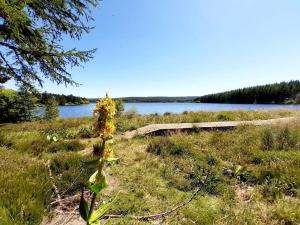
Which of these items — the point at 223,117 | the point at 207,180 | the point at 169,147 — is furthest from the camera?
the point at 223,117

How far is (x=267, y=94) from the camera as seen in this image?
Result: 10812cm

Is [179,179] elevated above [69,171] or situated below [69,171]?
below

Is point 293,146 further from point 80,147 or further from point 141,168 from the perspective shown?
point 80,147

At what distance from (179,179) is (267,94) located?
356 feet

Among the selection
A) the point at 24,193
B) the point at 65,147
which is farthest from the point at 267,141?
the point at 24,193

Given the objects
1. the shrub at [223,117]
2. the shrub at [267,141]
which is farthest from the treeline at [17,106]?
the shrub at [267,141]

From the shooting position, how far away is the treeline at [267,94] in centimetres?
10319

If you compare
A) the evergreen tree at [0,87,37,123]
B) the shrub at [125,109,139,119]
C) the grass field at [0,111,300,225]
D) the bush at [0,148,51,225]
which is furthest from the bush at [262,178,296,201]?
the evergreen tree at [0,87,37,123]

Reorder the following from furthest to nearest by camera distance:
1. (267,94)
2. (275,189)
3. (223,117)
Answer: (267,94) → (223,117) → (275,189)

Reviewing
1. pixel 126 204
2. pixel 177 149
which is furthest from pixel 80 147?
pixel 126 204

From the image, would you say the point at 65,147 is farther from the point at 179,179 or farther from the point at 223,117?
the point at 223,117

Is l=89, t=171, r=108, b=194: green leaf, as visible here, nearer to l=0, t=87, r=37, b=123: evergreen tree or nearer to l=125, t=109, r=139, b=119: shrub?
l=125, t=109, r=139, b=119: shrub

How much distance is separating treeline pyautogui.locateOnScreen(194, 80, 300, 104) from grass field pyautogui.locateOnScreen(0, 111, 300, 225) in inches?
3560

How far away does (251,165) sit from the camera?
8.74 metres
